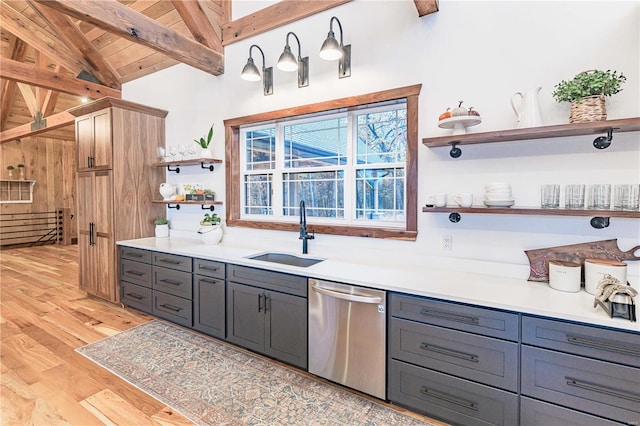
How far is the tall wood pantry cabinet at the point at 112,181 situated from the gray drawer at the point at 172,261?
2.72 feet

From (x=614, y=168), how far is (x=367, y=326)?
1764mm

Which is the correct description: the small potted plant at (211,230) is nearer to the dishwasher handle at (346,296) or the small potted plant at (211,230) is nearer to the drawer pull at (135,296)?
the drawer pull at (135,296)

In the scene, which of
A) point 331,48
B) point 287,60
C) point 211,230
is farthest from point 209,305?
point 331,48

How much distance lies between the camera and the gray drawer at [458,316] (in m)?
1.61

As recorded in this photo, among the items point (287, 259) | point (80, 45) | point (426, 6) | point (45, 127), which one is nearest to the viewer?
point (426, 6)

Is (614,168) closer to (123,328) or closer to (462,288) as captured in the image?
(462,288)

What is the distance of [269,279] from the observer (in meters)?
2.44

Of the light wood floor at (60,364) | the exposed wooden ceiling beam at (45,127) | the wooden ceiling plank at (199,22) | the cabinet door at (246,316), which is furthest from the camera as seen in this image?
the exposed wooden ceiling beam at (45,127)

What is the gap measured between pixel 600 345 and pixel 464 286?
0.65m

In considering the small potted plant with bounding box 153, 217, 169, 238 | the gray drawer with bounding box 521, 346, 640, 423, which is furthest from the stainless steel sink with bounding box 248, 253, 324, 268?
the small potted plant with bounding box 153, 217, 169, 238

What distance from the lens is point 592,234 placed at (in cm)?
189

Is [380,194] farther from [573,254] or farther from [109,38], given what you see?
[109,38]

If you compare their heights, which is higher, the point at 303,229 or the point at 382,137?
the point at 382,137

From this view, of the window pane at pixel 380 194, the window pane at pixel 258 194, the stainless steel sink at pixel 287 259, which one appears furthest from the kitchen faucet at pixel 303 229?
the window pane at pixel 258 194
